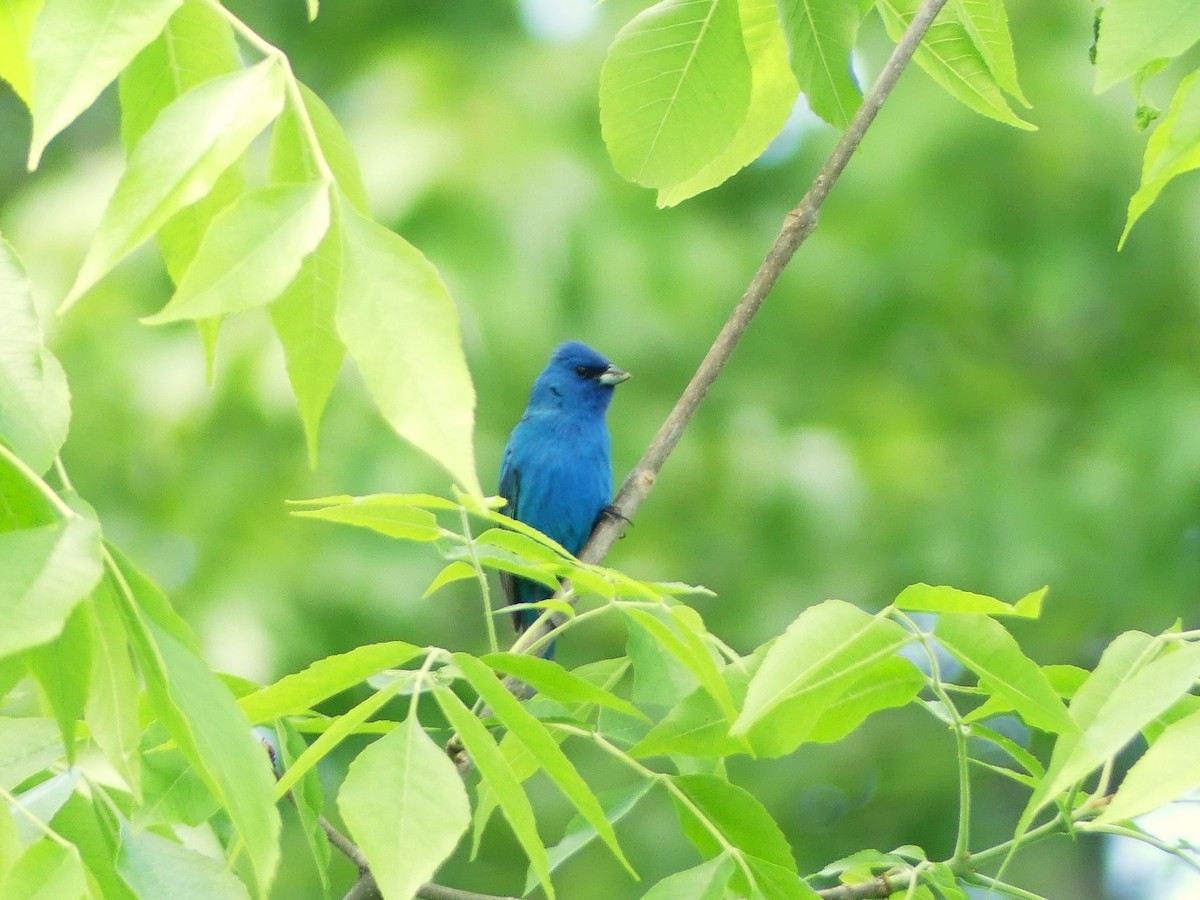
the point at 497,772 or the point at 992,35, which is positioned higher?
the point at 992,35

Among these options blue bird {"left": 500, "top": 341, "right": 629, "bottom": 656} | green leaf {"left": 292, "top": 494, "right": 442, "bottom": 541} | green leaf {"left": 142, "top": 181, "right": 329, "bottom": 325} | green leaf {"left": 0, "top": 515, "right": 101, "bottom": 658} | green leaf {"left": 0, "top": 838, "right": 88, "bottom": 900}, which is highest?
green leaf {"left": 142, "top": 181, "right": 329, "bottom": 325}

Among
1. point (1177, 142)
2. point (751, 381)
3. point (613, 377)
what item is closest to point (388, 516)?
point (1177, 142)

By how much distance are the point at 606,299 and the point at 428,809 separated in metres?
5.42

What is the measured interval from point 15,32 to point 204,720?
80 centimetres

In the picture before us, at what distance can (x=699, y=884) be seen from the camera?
1490mm

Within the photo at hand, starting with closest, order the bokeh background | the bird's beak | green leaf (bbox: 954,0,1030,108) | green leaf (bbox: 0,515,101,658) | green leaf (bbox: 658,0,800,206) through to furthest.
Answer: green leaf (bbox: 0,515,101,658)
green leaf (bbox: 954,0,1030,108)
green leaf (bbox: 658,0,800,206)
the bokeh background
the bird's beak

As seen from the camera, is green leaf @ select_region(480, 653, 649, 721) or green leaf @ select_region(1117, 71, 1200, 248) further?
green leaf @ select_region(480, 653, 649, 721)

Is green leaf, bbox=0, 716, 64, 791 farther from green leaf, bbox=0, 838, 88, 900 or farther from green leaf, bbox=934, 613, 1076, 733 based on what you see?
green leaf, bbox=934, 613, 1076, 733

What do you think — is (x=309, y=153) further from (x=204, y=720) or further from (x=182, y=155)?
(x=204, y=720)

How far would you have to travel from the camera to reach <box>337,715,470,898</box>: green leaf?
1186 mm

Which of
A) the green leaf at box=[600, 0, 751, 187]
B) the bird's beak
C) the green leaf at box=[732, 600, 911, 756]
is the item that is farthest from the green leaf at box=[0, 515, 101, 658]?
the bird's beak

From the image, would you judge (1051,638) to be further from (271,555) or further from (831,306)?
(271,555)

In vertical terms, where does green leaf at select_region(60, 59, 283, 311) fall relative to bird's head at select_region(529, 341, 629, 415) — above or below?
above

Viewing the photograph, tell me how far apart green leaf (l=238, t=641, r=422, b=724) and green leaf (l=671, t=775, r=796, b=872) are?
0.33 m
